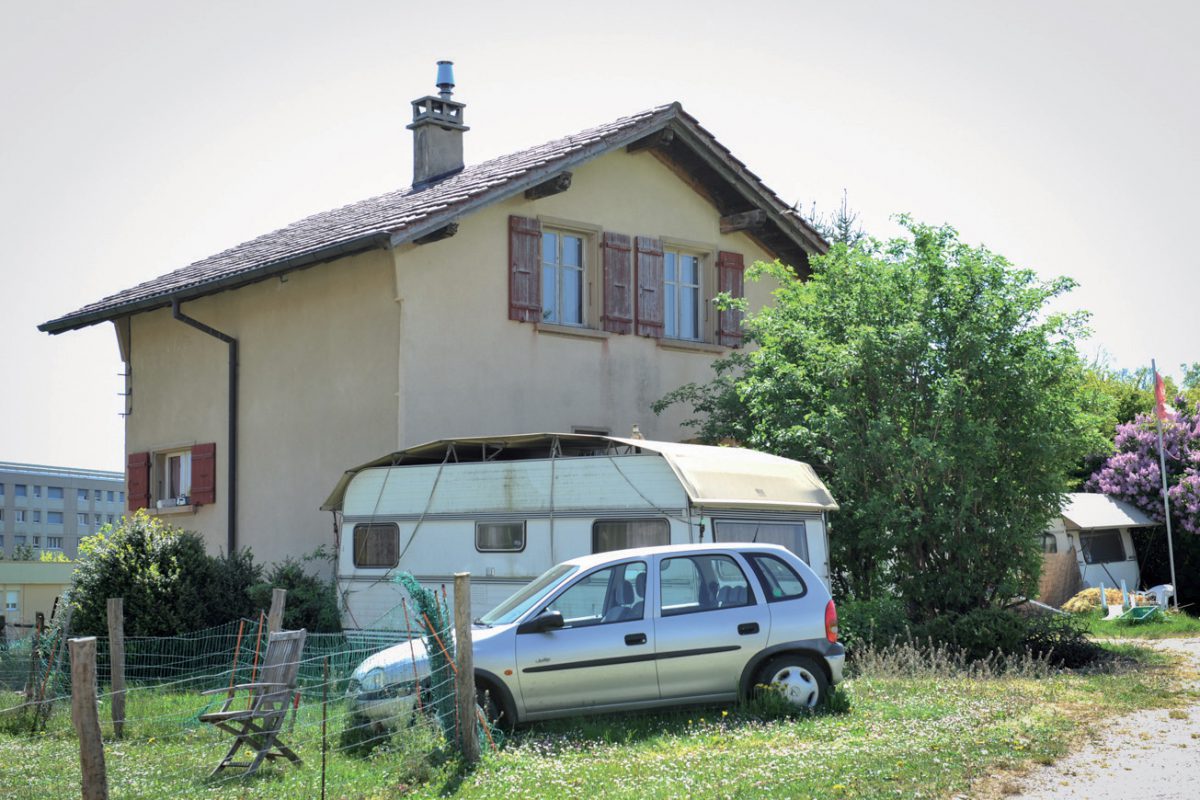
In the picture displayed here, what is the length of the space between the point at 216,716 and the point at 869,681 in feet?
20.4

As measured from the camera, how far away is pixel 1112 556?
28.1 metres

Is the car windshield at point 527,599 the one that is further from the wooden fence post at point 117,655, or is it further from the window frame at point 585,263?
the window frame at point 585,263

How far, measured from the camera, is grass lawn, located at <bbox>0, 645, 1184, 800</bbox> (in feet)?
27.8

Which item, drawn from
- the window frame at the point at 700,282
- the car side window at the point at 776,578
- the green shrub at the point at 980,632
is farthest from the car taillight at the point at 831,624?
the window frame at the point at 700,282

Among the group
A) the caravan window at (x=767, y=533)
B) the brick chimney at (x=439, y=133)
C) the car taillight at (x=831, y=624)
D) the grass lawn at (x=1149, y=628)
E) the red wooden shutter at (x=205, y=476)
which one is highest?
the brick chimney at (x=439, y=133)

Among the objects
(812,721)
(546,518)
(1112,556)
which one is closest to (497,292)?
(546,518)

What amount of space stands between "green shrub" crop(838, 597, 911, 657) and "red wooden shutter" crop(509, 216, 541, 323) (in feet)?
19.9

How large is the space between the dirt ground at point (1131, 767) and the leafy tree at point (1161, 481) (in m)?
17.2

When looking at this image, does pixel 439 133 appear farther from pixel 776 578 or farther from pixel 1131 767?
pixel 1131 767

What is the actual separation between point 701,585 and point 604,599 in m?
0.83

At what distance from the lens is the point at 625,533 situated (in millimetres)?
13539

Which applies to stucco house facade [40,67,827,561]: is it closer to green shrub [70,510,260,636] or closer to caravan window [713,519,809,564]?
green shrub [70,510,260,636]

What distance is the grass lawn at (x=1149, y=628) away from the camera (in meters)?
19.9

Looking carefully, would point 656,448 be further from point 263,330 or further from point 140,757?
point 263,330
